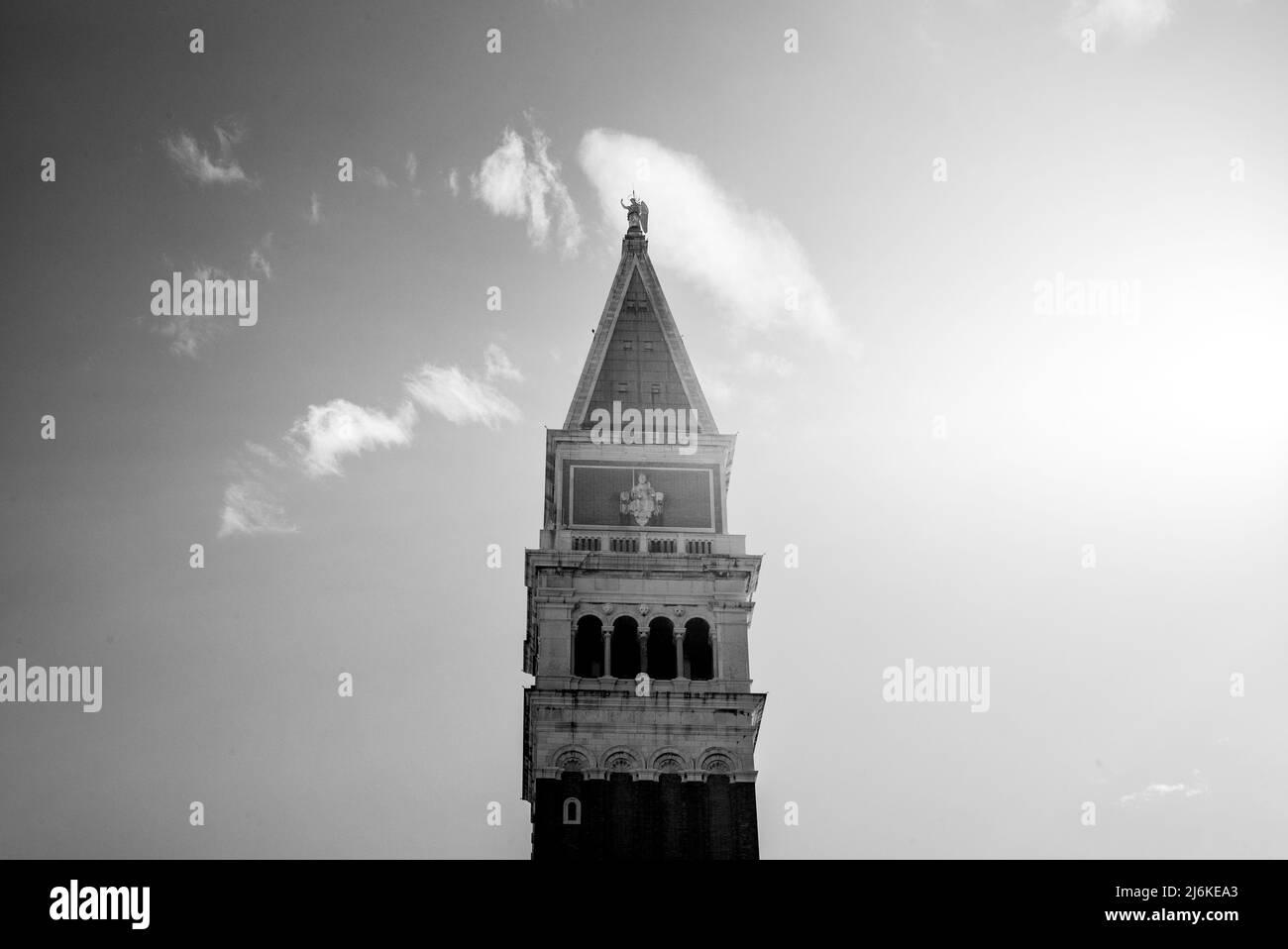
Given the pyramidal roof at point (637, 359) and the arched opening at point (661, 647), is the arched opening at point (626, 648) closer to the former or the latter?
the arched opening at point (661, 647)

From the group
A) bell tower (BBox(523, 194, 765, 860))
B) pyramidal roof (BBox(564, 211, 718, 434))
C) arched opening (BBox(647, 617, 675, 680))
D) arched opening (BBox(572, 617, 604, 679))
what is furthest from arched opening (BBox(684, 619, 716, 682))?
pyramidal roof (BBox(564, 211, 718, 434))

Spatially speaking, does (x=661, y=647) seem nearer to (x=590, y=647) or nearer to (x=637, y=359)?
(x=590, y=647)

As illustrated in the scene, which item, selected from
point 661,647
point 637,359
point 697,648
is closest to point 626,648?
point 661,647

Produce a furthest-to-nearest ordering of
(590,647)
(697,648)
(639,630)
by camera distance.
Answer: (697,648) → (590,647) → (639,630)

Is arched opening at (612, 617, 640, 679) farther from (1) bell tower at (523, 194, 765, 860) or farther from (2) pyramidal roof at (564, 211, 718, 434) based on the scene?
(2) pyramidal roof at (564, 211, 718, 434)

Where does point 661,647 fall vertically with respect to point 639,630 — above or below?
below

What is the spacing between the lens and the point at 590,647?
62.2 m

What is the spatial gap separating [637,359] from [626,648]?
47.3 feet

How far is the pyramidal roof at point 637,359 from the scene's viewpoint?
68688 millimetres

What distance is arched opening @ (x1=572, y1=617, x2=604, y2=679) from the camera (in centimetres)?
A: 6166

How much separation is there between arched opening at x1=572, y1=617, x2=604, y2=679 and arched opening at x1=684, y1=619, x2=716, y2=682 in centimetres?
319
